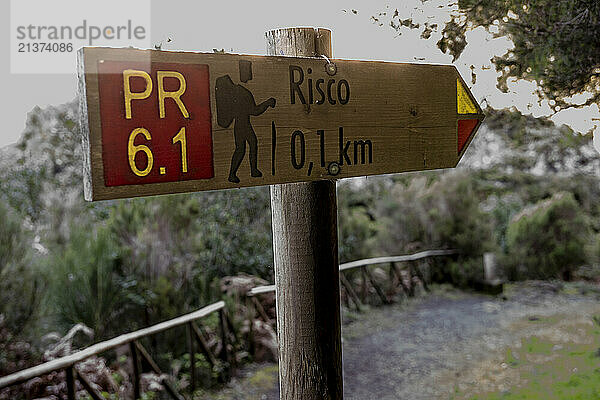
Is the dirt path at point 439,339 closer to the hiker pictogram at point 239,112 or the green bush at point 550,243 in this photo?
the green bush at point 550,243

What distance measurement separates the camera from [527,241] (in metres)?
7.53

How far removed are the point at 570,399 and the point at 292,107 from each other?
331cm

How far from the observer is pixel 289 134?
1099 mm

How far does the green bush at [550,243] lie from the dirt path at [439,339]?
0.39 metres

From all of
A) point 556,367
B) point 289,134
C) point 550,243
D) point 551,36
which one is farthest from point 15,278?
point 550,243

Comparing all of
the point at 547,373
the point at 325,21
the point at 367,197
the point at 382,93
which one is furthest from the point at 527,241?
the point at 382,93

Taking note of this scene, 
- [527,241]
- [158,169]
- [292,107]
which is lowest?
[527,241]

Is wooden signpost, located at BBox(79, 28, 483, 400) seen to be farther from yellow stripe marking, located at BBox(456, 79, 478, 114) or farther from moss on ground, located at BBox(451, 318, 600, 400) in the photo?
moss on ground, located at BBox(451, 318, 600, 400)

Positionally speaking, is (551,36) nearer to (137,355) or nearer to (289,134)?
(289,134)

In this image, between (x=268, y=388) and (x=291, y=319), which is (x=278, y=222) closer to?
(x=291, y=319)

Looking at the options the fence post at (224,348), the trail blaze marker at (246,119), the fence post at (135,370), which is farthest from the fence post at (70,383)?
the trail blaze marker at (246,119)

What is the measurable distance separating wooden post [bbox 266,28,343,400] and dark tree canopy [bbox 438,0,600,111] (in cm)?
208

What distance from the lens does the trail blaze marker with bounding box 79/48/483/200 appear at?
2.93ft

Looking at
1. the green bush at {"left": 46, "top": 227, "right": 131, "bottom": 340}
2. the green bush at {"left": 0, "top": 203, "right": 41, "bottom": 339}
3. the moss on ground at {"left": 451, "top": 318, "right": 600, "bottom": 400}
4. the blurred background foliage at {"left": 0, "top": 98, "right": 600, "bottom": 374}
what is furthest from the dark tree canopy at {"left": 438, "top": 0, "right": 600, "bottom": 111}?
the green bush at {"left": 0, "top": 203, "right": 41, "bottom": 339}
